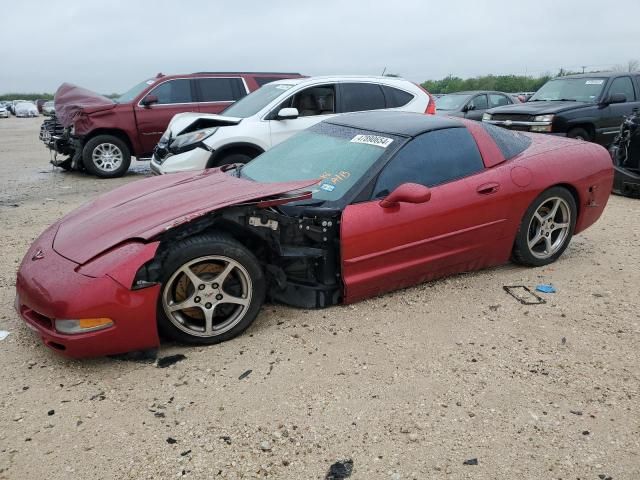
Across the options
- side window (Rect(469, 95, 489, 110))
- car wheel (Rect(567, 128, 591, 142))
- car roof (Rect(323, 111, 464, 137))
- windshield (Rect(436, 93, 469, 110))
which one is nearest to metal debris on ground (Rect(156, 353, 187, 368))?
car roof (Rect(323, 111, 464, 137))

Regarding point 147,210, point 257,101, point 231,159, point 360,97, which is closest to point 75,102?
point 257,101

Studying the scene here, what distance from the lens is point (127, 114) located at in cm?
961

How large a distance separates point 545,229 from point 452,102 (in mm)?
9570

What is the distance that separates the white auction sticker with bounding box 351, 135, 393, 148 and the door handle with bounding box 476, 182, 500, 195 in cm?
76

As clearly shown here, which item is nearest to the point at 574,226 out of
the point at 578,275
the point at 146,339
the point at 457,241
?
the point at 578,275

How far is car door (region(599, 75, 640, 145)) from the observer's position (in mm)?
9438

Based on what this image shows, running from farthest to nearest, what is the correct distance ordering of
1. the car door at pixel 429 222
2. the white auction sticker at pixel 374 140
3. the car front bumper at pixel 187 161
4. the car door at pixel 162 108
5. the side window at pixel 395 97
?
the car door at pixel 162 108 → the side window at pixel 395 97 → the car front bumper at pixel 187 161 → the white auction sticker at pixel 374 140 → the car door at pixel 429 222

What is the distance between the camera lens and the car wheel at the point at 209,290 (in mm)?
3111

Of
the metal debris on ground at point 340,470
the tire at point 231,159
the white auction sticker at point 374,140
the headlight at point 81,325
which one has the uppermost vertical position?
the white auction sticker at point 374,140

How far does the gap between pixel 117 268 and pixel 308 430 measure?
1.35m

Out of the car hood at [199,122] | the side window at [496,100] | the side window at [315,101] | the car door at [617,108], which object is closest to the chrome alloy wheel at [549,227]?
the side window at [315,101]

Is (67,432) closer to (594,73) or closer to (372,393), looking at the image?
(372,393)

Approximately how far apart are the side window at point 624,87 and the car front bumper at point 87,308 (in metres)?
9.61

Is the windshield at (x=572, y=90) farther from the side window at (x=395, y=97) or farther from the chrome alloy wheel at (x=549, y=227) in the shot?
the chrome alloy wheel at (x=549, y=227)
